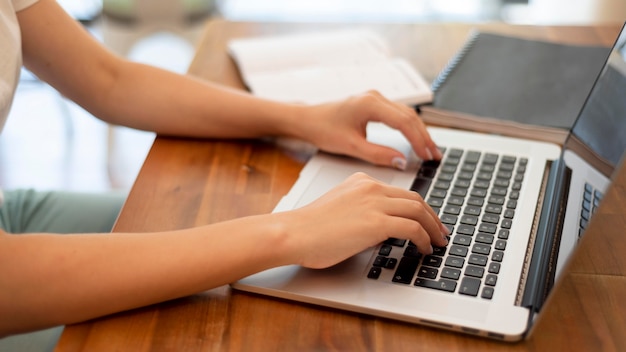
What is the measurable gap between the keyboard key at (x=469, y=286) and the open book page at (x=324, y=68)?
44 cm

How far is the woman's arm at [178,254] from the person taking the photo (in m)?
0.72

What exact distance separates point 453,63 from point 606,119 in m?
0.40

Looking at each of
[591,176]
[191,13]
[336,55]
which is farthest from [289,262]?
[191,13]

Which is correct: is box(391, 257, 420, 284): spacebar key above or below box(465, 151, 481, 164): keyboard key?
below

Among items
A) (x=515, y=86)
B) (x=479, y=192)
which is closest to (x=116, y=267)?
(x=479, y=192)

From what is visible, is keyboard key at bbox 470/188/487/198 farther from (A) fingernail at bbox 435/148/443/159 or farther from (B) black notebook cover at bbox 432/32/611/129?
(B) black notebook cover at bbox 432/32/611/129

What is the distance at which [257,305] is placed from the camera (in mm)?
747

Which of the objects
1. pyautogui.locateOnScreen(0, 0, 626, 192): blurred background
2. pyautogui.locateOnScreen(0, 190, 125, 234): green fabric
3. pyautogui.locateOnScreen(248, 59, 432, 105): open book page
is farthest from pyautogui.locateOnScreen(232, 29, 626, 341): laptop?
pyautogui.locateOnScreen(0, 0, 626, 192): blurred background

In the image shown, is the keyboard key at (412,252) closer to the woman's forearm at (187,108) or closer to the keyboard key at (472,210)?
the keyboard key at (472,210)

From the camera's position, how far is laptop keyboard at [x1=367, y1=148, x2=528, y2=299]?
762mm

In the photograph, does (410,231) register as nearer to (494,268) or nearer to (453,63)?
(494,268)

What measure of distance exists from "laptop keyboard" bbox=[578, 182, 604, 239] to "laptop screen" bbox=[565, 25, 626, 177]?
2 cm

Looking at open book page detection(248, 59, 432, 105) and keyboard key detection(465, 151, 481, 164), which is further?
open book page detection(248, 59, 432, 105)

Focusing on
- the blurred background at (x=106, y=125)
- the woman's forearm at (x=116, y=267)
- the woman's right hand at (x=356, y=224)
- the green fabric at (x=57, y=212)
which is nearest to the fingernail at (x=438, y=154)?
the woman's right hand at (x=356, y=224)
